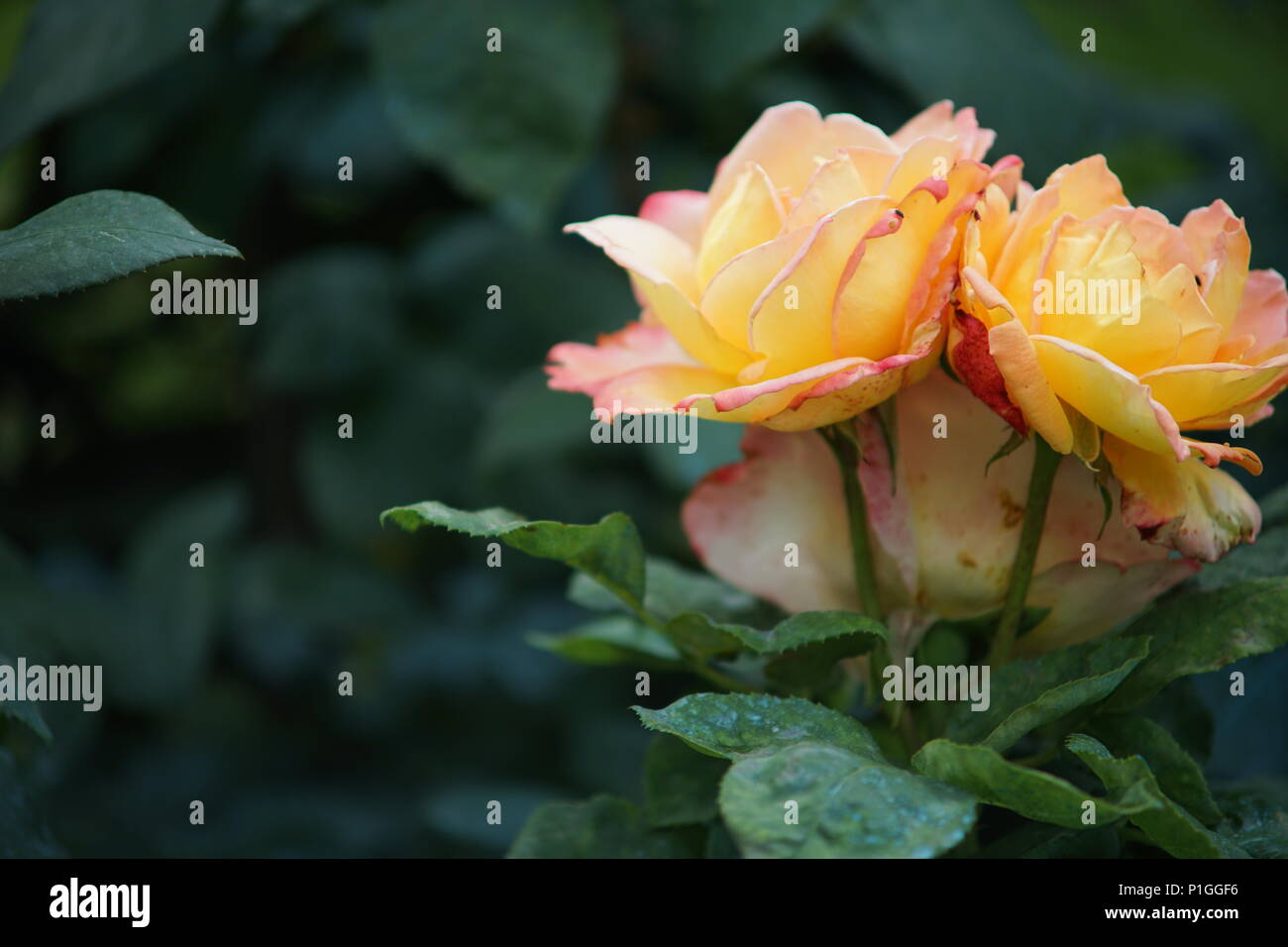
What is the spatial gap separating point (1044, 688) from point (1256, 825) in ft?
0.35

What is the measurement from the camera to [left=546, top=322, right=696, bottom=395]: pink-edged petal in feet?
1.56

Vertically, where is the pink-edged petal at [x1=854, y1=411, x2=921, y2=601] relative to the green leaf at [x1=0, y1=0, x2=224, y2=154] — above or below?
below

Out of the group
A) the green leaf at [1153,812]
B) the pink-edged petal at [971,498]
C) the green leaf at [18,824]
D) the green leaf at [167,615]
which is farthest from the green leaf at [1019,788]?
the green leaf at [167,615]

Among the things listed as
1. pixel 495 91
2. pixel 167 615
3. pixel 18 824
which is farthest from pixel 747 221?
Result: pixel 167 615

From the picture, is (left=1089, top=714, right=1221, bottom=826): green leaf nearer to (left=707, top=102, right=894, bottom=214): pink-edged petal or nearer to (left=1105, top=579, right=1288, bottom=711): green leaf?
(left=1105, top=579, right=1288, bottom=711): green leaf

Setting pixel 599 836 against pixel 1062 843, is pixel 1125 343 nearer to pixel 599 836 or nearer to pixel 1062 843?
pixel 1062 843

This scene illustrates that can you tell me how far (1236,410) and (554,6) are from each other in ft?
2.26

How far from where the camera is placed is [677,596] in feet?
1.88

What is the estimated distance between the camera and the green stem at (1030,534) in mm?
438

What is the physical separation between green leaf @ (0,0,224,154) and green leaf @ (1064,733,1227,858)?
702 millimetres

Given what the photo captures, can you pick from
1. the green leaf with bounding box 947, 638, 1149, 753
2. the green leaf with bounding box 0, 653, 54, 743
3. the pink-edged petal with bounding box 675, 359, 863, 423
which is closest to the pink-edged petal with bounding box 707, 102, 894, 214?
the pink-edged petal with bounding box 675, 359, 863, 423

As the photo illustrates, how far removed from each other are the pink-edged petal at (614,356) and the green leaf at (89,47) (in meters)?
0.45

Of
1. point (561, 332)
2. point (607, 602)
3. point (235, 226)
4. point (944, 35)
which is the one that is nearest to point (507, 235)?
point (561, 332)

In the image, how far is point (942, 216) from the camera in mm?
417
